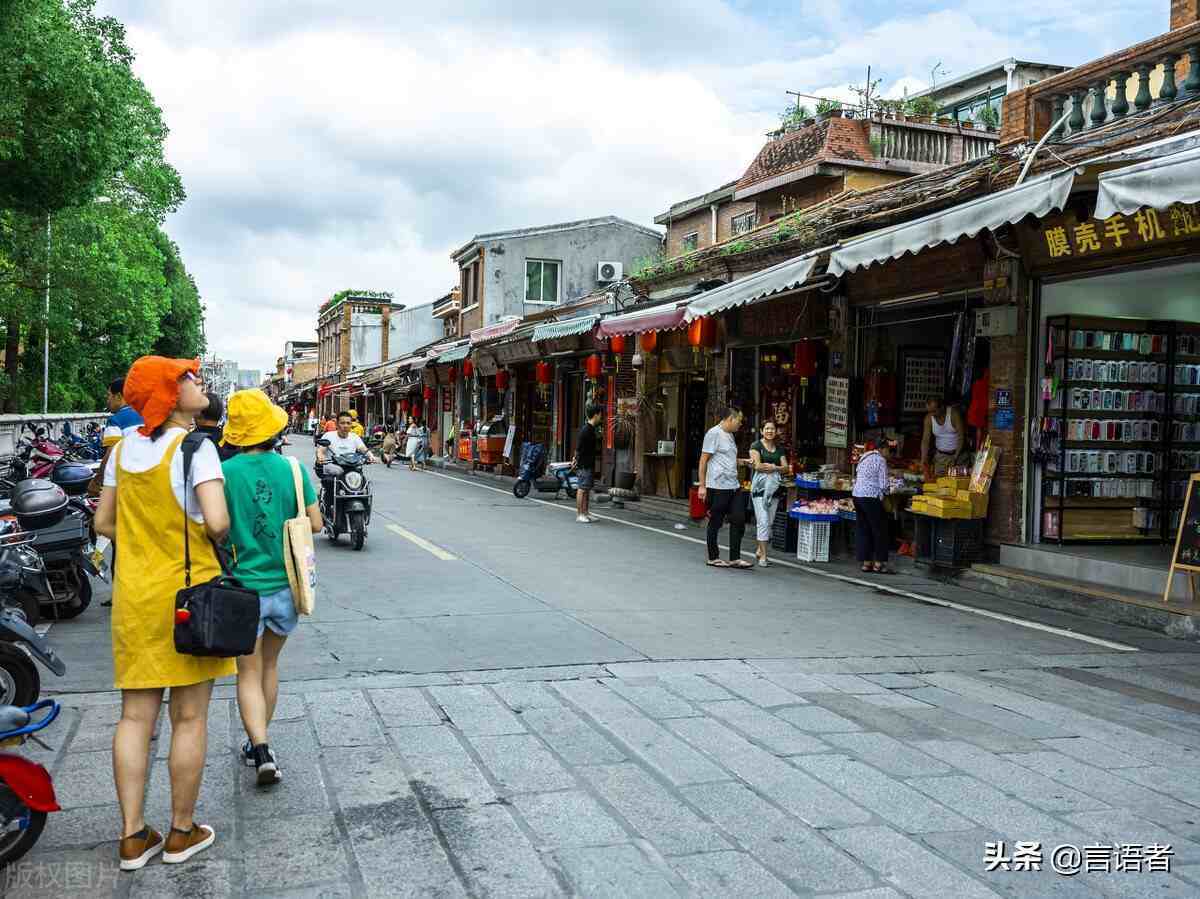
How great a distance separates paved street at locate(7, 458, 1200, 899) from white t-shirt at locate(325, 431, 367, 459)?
404 cm

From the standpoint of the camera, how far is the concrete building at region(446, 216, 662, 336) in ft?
118

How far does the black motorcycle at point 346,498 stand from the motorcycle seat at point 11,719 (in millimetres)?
8199

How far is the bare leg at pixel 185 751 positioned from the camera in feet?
12.1

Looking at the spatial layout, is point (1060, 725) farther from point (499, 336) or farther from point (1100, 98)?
point (499, 336)

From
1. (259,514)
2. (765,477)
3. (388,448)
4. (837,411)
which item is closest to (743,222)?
(837,411)

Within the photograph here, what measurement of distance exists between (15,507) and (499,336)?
20090 millimetres

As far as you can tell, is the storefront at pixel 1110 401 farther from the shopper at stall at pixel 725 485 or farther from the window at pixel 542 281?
the window at pixel 542 281

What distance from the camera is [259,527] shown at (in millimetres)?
4520

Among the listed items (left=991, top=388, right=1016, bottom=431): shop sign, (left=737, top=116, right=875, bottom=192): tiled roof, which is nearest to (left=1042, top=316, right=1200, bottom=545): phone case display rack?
(left=991, top=388, right=1016, bottom=431): shop sign

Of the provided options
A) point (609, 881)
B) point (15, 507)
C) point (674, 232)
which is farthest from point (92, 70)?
point (674, 232)

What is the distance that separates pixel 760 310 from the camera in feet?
51.5

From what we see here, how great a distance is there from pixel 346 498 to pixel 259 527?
306 inches

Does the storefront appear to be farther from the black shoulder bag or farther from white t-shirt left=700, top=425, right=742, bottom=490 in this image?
the black shoulder bag

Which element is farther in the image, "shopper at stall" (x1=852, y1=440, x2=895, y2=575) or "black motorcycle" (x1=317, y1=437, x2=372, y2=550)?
"black motorcycle" (x1=317, y1=437, x2=372, y2=550)
